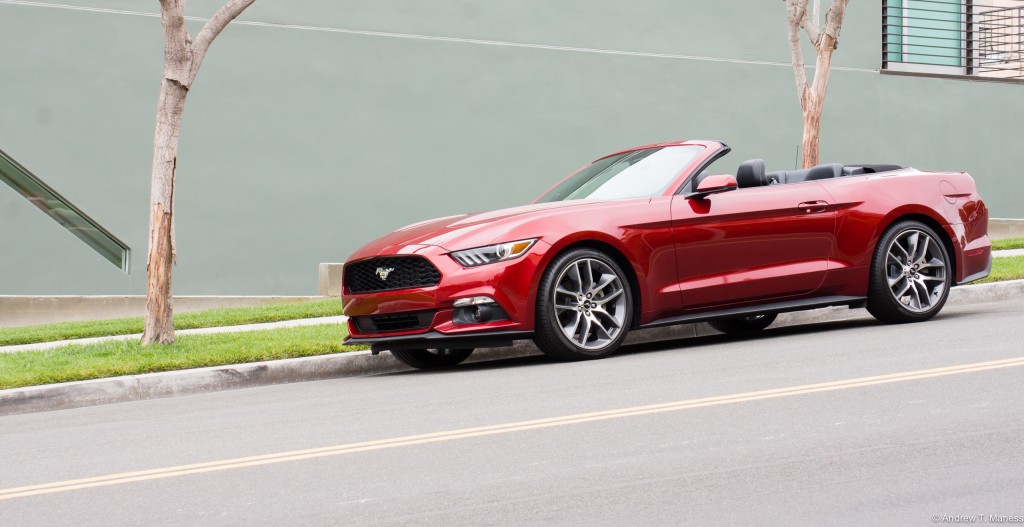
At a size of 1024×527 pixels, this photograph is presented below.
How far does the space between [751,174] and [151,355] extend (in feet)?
16.0

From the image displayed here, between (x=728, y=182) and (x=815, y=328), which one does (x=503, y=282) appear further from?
(x=815, y=328)

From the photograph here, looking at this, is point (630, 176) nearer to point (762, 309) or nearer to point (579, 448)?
point (762, 309)

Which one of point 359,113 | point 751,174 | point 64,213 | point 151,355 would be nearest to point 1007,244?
point 359,113

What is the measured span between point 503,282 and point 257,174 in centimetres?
843

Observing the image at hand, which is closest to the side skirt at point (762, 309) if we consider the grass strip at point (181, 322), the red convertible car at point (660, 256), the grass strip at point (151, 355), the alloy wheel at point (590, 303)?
the red convertible car at point (660, 256)

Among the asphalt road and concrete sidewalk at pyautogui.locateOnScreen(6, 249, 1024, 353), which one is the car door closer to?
the asphalt road

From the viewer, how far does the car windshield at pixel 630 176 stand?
8.92m

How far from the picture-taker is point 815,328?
9938 mm

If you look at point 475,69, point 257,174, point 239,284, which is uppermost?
point 475,69

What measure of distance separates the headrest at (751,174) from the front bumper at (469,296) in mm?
1880

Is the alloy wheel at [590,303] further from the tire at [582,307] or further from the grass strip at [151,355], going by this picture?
the grass strip at [151,355]

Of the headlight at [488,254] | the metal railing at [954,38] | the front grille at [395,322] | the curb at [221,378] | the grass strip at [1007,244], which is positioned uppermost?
the metal railing at [954,38]

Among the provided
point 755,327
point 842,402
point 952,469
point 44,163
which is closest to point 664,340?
point 755,327

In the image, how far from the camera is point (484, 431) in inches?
230
